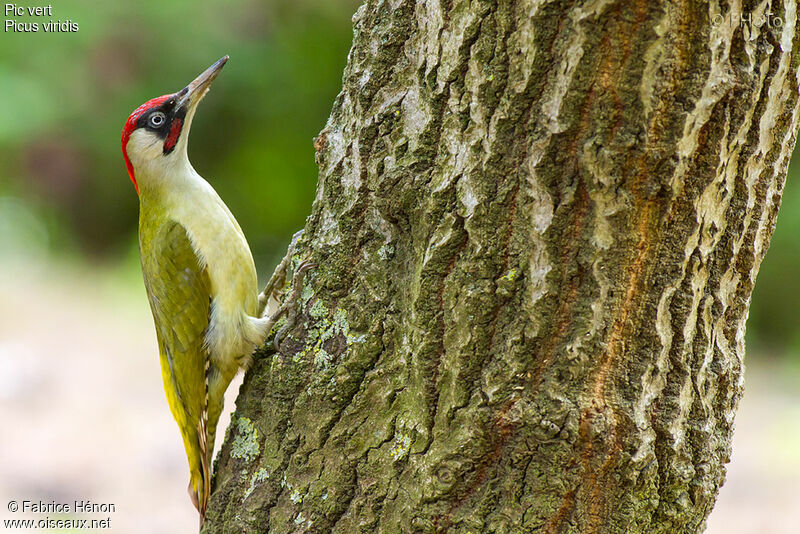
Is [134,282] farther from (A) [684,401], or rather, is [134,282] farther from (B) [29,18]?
(A) [684,401]

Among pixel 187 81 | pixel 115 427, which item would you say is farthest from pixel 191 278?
pixel 187 81

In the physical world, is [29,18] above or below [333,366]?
above

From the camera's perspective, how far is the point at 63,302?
6309 millimetres

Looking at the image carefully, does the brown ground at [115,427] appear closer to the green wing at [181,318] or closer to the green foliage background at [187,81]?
the green wing at [181,318]

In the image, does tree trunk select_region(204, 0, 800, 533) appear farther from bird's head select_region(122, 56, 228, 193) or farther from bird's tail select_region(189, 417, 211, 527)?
bird's head select_region(122, 56, 228, 193)

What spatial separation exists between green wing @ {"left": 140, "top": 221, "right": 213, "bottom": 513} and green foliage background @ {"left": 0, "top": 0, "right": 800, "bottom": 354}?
431 cm

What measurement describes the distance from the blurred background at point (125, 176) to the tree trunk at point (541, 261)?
3216 millimetres

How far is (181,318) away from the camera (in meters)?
2.72

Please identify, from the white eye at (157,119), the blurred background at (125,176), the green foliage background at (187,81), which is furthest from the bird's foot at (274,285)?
the green foliage background at (187,81)

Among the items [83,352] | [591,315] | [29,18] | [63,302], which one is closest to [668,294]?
[591,315]

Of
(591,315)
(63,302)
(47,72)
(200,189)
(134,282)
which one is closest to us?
(591,315)

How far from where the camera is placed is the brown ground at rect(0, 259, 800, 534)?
369 cm

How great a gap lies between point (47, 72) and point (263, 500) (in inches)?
255

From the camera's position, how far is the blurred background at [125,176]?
5.26m
